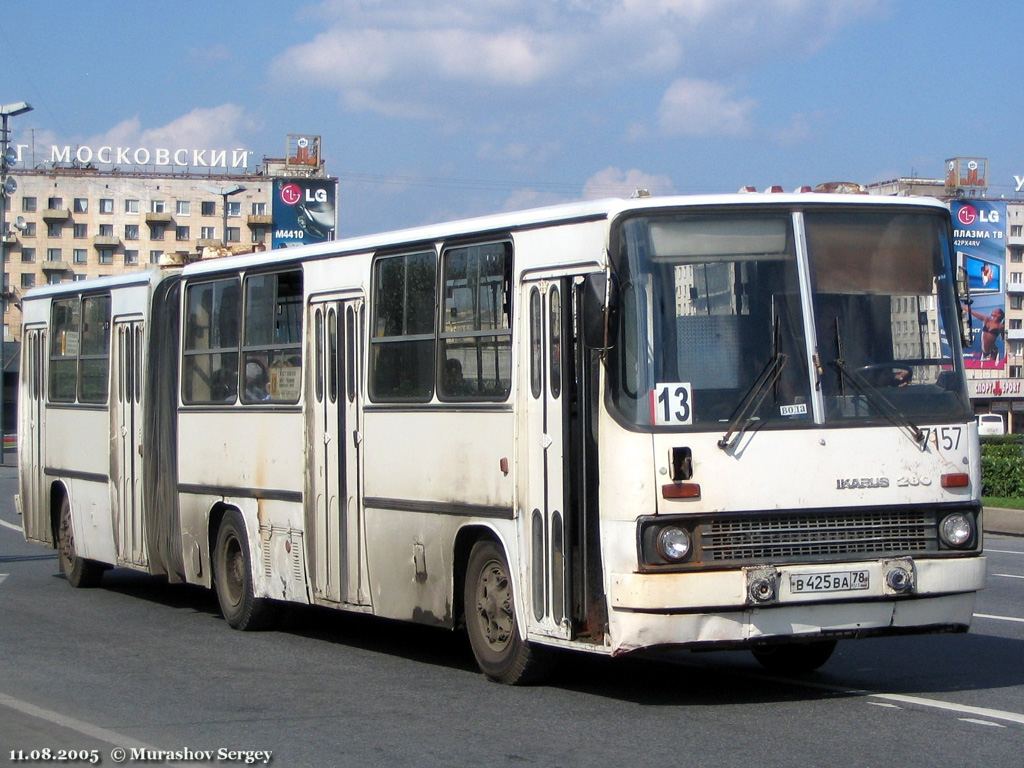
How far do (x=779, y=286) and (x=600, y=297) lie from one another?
1.04m

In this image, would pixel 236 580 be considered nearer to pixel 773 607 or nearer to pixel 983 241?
pixel 773 607

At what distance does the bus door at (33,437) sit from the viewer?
18.3 m

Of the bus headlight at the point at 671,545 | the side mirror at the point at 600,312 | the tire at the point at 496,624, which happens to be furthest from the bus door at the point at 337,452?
the bus headlight at the point at 671,545

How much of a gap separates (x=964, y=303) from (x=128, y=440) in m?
8.84

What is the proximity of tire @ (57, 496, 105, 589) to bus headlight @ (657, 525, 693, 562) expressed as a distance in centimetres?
963

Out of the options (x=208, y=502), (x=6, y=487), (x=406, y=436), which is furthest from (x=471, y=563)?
(x=6, y=487)

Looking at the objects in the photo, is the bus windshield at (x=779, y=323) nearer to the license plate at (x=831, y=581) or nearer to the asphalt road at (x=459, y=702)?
the license plate at (x=831, y=581)

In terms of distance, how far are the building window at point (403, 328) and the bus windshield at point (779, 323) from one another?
2282mm

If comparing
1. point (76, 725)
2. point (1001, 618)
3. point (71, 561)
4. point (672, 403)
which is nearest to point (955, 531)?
point (672, 403)

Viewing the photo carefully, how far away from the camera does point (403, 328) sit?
11.5 metres

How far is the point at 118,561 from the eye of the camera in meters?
16.2

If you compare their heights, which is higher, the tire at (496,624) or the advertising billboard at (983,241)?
the advertising billboard at (983,241)

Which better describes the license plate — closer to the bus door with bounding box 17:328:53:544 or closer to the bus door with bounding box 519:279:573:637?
the bus door with bounding box 519:279:573:637

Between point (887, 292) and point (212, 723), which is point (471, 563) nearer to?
point (212, 723)
